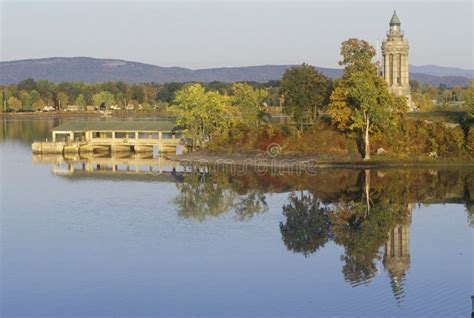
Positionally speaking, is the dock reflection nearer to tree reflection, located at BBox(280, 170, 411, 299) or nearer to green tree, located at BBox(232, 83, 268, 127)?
green tree, located at BBox(232, 83, 268, 127)

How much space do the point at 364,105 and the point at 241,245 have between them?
28.6 metres

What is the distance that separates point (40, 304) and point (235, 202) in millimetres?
21623

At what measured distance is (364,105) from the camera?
198 ft

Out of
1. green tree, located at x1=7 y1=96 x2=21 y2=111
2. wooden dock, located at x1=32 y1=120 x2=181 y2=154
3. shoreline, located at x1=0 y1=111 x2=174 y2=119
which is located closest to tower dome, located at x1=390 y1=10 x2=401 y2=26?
wooden dock, located at x1=32 y1=120 x2=181 y2=154

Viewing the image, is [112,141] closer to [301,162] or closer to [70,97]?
[301,162]

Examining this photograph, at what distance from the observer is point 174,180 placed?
57.0m

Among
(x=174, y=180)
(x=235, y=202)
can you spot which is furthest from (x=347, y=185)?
(x=174, y=180)

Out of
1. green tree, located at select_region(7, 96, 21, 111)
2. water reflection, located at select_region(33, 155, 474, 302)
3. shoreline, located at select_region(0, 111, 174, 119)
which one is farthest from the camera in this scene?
green tree, located at select_region(7, 96, 21, 111)

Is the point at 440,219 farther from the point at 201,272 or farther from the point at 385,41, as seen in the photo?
the point at 385,41

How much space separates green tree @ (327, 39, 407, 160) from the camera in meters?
60.5

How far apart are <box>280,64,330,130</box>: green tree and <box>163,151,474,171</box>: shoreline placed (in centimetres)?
581

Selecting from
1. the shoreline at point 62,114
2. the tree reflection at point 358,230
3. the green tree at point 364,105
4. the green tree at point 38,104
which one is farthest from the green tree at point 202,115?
the green tree at point 38,104

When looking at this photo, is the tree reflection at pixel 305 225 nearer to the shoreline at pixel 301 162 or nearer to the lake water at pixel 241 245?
the lake water at pixel 241 245

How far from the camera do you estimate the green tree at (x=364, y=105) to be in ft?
198
